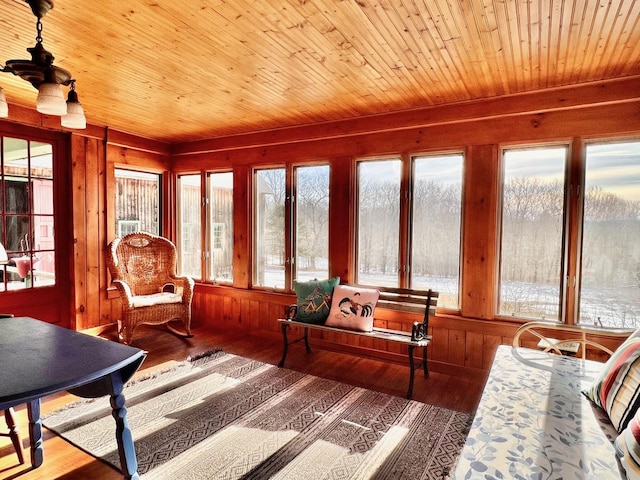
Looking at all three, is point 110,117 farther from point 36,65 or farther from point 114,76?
point 36,65

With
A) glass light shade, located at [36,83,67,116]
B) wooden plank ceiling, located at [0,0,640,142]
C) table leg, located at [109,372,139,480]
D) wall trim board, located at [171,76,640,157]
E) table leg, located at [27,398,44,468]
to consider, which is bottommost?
table leg, located at [27,398,44,468]

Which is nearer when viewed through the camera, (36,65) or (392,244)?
(36,65)

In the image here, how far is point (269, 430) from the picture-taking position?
8.11 feet

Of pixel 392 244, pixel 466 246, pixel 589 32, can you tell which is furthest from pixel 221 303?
pixel 589 32

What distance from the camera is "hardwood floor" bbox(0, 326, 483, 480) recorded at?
2.06 m

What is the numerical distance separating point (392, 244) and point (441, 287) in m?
0.64

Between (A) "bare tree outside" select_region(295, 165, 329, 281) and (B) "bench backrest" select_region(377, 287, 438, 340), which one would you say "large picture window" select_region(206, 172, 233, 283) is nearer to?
(A) "bare tree outside" select_region(295, 165, 329, 281)

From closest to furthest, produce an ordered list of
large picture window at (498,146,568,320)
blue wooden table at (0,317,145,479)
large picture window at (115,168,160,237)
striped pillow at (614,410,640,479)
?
striped pillow at (614,410,640,479), blue wooden table at (0,317,145,479), large picture window at (498,146,568,320), large picture window at (115,168,160,237)

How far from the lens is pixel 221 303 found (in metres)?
4.98

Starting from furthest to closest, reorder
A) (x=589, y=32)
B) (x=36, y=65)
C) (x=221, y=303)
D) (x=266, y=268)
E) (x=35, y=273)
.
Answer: (x=221, y=303) < (x=266, y=268) < (x=35, y=273) < (x=589, y=32) < (x=36, y=65)

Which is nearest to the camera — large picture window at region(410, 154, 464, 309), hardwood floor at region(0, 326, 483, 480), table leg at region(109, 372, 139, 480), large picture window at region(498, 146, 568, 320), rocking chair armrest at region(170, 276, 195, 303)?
table leg at region(109, 372, 139, 480)

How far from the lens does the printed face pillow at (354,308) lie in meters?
3.42

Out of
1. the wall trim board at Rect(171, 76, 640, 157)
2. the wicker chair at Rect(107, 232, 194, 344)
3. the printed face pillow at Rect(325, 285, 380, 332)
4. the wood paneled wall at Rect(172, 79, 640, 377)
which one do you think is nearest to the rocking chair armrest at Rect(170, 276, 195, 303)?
the wicker chair at Rect(107, 232, 194, 344)

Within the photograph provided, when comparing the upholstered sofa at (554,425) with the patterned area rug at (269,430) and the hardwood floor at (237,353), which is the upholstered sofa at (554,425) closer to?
the patterned area rug at (269,430)
